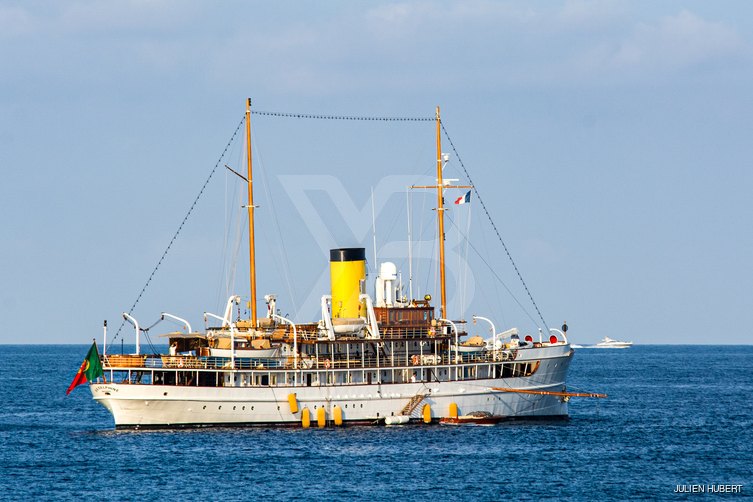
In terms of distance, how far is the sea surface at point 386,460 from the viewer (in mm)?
50469

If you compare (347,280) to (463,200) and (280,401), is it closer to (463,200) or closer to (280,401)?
(463,200)

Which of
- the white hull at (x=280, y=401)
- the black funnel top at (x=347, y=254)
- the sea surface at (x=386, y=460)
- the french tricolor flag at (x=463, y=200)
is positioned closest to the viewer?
the sea surface at (x=386, y=460)

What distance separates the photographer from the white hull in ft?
213

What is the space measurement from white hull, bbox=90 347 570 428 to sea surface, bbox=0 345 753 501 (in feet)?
3.89

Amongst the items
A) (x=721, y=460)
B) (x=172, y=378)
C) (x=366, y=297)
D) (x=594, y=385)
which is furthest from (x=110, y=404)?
Result: (x=594, y=385)

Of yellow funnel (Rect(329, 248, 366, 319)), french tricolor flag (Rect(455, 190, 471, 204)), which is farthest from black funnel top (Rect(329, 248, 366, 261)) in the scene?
french tricolor flag (Rect(455, 190, 471, 204))

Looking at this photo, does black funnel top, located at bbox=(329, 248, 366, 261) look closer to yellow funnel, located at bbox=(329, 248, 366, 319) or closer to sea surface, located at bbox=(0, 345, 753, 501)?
yellow funnel, located at bbox=(329, 248, 366, 319)

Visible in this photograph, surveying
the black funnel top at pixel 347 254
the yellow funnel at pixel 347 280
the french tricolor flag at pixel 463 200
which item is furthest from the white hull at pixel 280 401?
the french tricolor flag at pixel 463 200

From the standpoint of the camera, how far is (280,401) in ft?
218

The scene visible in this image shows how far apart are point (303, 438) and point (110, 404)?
36.2ft

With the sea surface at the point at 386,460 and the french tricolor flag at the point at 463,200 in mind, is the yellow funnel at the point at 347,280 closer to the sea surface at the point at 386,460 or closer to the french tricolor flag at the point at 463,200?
the french tricolor flag at the point at 463,200

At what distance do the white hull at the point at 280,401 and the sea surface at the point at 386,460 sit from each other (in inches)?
46.6

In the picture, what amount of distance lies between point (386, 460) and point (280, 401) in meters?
11.0

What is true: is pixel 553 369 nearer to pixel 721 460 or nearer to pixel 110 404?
pixel 721 460
